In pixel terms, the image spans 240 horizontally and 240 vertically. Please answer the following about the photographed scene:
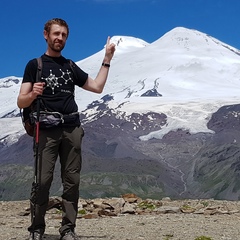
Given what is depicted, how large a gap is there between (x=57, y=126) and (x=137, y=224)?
458 cm

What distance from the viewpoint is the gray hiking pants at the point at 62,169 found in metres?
9.16

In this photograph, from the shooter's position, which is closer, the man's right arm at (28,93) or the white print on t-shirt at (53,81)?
the man's right arm at (28,93)

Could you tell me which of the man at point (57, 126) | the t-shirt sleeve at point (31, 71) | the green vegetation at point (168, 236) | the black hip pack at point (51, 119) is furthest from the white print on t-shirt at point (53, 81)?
the green vegetation at point (168, 236)

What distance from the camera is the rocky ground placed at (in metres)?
10.9

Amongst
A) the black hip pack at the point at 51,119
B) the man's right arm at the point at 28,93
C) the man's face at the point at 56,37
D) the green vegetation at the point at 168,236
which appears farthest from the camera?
the green vegetation at the point at 168,236

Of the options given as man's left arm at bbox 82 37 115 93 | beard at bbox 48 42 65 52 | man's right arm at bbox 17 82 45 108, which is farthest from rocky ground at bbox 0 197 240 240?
beard at bbox 48 42 65 52

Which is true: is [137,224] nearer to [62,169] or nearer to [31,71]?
[62,169]

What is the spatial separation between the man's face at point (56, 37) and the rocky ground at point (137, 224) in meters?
3.25

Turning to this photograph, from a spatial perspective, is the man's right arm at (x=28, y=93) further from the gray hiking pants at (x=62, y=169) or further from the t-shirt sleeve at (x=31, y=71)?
the gray hiking pants at (x=62, y=169)

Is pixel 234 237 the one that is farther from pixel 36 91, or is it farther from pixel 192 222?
pixel 36 91

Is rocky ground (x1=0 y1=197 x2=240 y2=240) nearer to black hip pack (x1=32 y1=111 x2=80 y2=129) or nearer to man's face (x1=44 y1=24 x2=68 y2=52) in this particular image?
black hip pack (x1=32 y1=111 x2=80 y2=129)

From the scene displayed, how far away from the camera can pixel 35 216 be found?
930 cm

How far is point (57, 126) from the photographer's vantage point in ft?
30.1

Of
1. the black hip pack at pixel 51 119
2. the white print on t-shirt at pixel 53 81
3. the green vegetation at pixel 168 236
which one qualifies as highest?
the white print on t-shirt at pixel 53 81
